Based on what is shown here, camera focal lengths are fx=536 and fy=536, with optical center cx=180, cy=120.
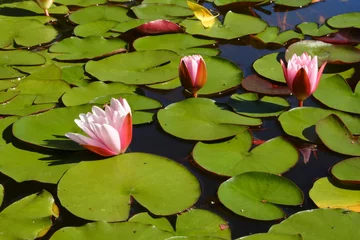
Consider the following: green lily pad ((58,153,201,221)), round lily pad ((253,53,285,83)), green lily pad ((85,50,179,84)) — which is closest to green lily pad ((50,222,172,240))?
green lily pad ((58,153,201,221))

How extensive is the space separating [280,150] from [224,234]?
494 millimetres

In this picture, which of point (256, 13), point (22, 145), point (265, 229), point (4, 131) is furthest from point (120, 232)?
point (256, 13)

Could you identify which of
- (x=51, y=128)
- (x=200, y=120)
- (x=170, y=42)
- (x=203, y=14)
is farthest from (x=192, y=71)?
(x=203, y=14)

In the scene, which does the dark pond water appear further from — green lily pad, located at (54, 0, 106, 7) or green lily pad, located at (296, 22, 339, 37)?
green lily pad, located at (54, 0, 106, 7)

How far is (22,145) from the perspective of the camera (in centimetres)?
204

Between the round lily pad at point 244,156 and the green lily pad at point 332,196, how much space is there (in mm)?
142

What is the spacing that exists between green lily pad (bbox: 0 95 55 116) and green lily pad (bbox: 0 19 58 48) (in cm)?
66

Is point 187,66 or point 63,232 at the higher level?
point 187,66

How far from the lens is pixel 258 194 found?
5.69 ft

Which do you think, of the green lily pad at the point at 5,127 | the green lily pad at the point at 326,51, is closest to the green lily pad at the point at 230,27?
the green lily pad at the point at 326,51

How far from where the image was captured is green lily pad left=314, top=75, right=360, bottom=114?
223 cm

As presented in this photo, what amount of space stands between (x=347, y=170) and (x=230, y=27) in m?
1.47

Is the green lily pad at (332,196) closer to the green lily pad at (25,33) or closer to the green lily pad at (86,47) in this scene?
the green lily pad at (86,47)

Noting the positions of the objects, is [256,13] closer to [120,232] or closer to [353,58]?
[353,58]
